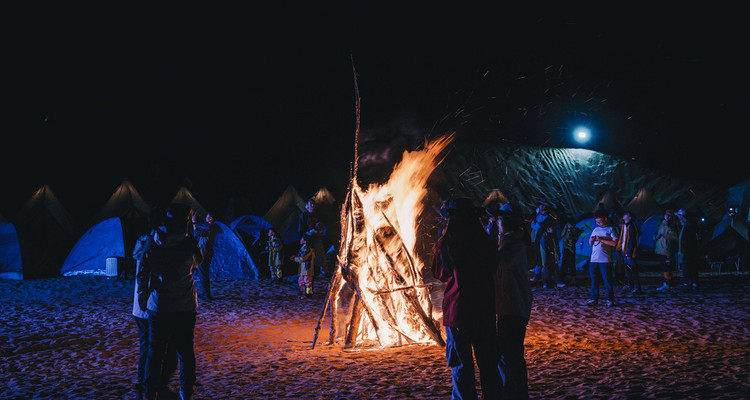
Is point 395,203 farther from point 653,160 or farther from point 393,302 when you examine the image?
point 653,160

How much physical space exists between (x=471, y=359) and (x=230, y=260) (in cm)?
1544

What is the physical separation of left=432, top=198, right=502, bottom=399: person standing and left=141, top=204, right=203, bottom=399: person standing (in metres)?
2.38

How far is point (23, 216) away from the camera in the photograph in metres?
21.2

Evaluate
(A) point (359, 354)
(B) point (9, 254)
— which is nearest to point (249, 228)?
(B) point (9, 254)

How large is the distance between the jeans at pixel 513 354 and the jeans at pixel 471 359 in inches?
5.7

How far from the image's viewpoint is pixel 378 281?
8.13 metres

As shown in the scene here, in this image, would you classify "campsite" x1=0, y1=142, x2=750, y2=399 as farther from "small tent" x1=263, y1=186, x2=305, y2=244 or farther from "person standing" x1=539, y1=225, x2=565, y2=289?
"small tent" x1=263, y1=186, x2=305, y2=244

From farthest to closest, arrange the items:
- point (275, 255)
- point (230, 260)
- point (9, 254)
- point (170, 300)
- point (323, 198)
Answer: point (323, 198), point (9, 254), point (230, 260), point (275, 255), point (170, 300)

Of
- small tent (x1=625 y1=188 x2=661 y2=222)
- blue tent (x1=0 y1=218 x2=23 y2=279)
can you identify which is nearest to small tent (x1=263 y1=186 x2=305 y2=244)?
blue tent (x1=0 y1=218 x2=23 y2=279)

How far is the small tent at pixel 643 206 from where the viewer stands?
2828 centimetres

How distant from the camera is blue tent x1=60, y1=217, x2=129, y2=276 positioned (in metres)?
19.9

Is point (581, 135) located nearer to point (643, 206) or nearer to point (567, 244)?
point (643, 206)

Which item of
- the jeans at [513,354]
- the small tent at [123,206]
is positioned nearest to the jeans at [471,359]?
the jeans at [513,354]

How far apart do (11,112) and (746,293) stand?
53.6m
